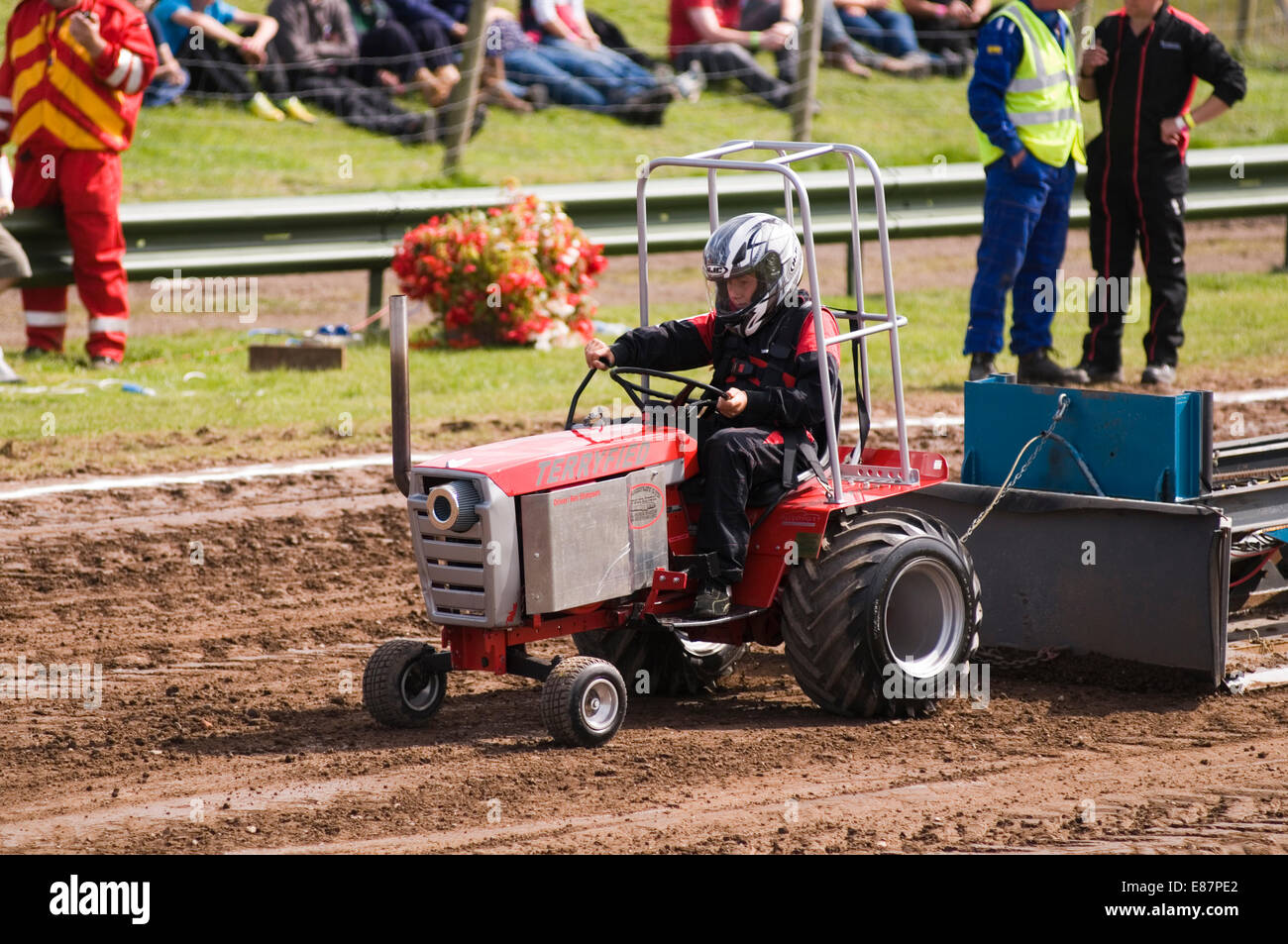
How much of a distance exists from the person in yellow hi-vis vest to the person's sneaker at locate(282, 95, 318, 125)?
6.42 m

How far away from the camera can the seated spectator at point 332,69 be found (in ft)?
48.5

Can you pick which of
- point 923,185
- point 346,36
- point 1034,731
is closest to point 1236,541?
point 1034,731

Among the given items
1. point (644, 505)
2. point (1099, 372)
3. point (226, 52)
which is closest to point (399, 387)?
point (644, 505)

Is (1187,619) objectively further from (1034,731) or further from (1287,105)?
(1287,105)

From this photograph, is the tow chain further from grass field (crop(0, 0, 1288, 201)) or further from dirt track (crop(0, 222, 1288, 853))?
grass field (crop(0, 0, 1288, 201))

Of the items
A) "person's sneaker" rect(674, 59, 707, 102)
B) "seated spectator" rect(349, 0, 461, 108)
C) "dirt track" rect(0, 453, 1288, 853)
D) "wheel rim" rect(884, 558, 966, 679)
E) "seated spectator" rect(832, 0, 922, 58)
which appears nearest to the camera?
"dirt track" rect(0, 453, 1288, 853)

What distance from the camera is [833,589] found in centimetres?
601

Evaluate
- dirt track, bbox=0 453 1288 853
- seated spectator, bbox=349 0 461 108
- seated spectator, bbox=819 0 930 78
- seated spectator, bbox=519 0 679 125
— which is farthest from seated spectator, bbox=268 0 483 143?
dirt track, bbox=0 453 1288 853

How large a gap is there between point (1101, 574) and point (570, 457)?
2.20 m

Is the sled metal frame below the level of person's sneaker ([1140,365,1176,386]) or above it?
above

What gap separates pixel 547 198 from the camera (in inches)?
516

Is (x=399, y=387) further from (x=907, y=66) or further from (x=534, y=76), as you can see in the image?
(x=907, y=66)

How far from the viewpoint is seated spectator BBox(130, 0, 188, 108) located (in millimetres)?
13906

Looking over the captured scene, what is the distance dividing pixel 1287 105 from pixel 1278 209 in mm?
4592
